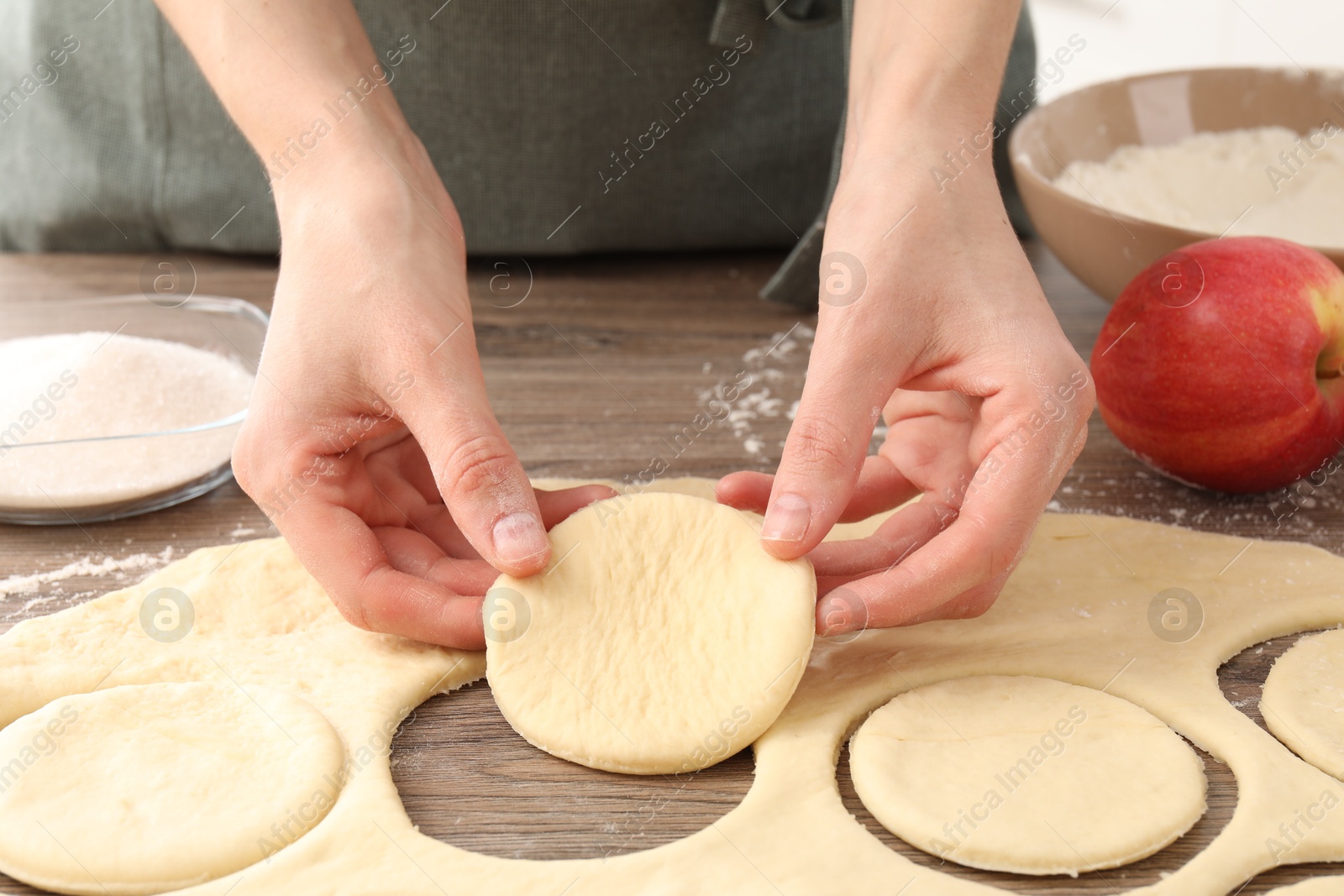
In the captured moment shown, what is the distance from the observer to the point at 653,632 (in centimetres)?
103

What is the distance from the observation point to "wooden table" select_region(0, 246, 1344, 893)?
0.93 meters

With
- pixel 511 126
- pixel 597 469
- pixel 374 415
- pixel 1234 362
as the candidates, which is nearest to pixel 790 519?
pixel 374 415

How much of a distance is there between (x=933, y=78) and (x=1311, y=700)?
2.38 feet

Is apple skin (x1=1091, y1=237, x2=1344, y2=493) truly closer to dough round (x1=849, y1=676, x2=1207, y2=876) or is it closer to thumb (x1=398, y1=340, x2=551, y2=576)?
dough round (x1=849, y1=676, x2=1207, y2=876)

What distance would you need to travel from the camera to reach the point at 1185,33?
498 centimetres

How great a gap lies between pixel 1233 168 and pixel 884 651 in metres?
1.23

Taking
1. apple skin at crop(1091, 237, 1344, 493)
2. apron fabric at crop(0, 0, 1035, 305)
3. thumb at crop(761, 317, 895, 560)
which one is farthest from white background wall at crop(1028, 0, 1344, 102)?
thumb at crop(761, 317, 895, 560)

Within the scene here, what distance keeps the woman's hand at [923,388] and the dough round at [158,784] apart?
18.4 inches

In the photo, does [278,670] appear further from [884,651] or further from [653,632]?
[884,651]

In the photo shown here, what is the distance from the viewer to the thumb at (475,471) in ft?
3.26

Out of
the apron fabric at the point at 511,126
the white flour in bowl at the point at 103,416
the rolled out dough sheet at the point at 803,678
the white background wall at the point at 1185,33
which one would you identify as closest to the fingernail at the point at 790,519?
the rolled out dough sheet at the point at 803,678

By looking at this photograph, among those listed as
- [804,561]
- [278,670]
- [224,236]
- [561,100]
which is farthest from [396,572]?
[224,236]

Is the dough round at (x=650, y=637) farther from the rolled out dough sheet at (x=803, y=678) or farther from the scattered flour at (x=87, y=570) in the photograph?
the scattered flour at (x=87, y=570)

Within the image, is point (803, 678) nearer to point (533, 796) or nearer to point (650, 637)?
point (650, 637)
